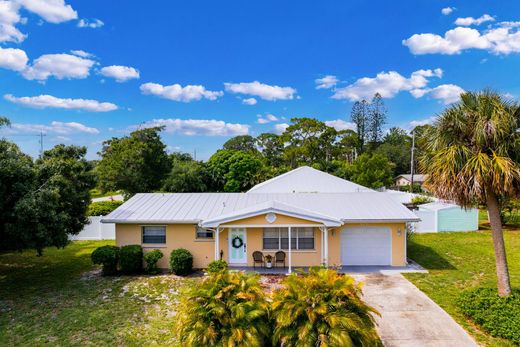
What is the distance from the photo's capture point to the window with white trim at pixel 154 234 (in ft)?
51.1

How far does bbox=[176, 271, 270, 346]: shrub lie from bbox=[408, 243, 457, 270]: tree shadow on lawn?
35.8ft

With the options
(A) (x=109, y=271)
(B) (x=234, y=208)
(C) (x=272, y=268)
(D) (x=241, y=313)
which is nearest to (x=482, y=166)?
(D) (x=241, y=313)

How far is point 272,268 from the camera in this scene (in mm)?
15281

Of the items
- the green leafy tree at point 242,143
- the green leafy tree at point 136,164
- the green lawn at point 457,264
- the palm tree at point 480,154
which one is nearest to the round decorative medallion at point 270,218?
the green lawn at point 457,264

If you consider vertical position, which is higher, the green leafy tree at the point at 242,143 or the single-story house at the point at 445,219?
the green leafy tree at the point at 242,143

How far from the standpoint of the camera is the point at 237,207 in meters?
16.7

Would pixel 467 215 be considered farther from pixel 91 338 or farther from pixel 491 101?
pixel 91 338

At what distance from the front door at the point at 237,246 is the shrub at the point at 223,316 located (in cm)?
770

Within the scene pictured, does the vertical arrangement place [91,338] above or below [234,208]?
below

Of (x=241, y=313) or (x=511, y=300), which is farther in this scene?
(x=511, y=300)

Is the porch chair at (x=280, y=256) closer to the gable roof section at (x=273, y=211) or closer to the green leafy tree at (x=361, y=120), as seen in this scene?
the gable roof section at (x=273, y=211)

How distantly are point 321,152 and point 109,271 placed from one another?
45142mm

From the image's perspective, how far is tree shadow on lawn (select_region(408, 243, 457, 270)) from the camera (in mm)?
15430

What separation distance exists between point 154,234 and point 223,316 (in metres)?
9.31
